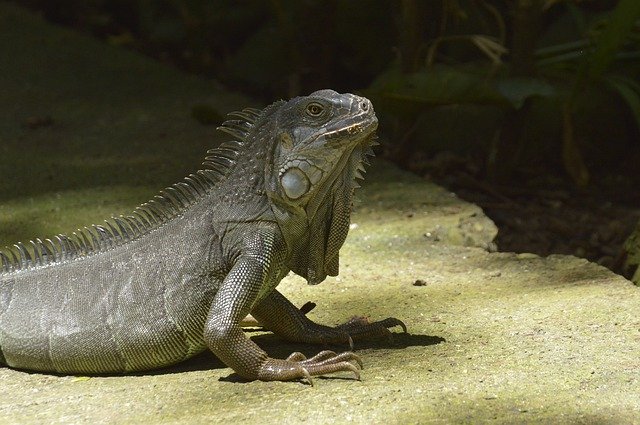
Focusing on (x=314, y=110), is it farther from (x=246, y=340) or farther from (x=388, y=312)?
(x=388, y=312)

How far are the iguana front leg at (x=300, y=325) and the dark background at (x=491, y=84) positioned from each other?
2.01 meters

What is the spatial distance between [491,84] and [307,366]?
143 inches

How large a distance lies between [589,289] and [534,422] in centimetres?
167

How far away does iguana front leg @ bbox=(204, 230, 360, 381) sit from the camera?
3.85 metres

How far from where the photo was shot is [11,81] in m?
9.26

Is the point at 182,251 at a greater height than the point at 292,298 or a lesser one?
greater

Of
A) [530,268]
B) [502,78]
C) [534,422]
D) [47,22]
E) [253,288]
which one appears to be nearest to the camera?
[534,422]

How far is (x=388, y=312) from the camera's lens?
4723mm

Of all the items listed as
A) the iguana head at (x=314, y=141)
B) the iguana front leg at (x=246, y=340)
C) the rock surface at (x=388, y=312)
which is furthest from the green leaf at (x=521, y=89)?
the iguana front leg at (x=246, y=340)

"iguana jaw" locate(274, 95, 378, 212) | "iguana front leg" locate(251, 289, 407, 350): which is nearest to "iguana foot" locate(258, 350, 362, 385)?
"iguana front leg" locate(251, 289, 407, 350)

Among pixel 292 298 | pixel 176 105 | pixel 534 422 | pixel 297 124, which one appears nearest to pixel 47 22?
pixel 176 105

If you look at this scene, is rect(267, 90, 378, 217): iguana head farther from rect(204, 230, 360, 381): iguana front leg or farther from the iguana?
rect(204, 230, 360, 381): iguana front leg

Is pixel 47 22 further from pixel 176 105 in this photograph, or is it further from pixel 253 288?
pixel 253 288

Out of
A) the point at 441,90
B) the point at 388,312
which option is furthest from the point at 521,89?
the point at 388,312
